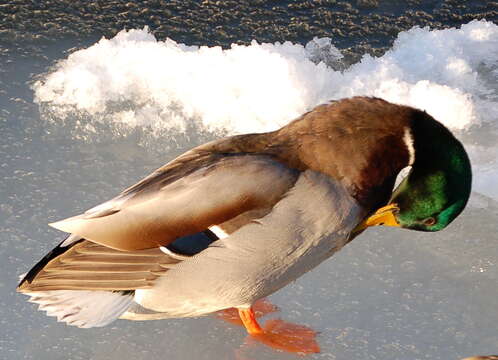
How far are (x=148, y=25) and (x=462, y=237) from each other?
8.15 ft

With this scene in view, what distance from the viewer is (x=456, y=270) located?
11.7ft

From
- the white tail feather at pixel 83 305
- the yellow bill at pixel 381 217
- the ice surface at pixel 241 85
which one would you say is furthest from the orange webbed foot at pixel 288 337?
the ice surface at pixel 241 85

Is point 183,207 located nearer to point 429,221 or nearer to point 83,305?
point 83,305

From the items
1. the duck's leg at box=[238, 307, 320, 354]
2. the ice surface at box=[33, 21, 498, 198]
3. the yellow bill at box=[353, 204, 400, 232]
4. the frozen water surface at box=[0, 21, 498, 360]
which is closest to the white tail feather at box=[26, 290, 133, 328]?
the frozen water surface at box=[0, 21, 498, 360]

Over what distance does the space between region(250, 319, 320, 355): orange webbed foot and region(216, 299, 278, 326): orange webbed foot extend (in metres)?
0.08

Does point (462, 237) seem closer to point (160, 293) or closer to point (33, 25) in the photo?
point (160, 293)

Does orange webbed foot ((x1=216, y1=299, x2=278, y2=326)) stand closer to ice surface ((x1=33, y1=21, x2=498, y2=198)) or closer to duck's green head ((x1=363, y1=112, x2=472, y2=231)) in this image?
duck's green head ((x1=363, y1=112, x2=472, y2=231))

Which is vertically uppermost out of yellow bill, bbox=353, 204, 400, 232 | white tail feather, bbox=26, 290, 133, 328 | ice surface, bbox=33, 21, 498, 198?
ice surface, bbox=33, 21, 498, 198

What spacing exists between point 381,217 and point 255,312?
0.69 meters

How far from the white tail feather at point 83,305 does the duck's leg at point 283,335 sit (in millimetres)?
474

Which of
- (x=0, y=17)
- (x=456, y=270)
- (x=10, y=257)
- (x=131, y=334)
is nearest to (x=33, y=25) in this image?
(x=0, y=17)

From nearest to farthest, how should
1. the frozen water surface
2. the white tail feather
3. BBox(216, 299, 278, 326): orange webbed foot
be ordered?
the white tail feather
the frozen water surface
BBox(216, 299, 278, 326): orange webbed foot

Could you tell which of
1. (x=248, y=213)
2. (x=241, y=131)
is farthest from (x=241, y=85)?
(x=248, y=213)

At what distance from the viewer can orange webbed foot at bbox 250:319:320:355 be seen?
320 cm
